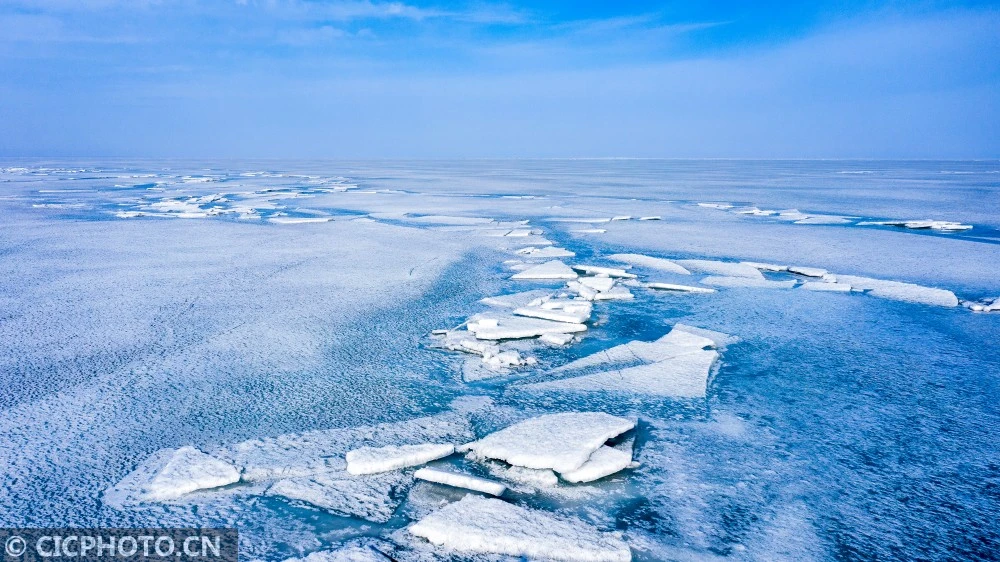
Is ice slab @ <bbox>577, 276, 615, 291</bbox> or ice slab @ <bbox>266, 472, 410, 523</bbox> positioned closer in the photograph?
ice slab @ <bbox>266, 472, 410, 523</bbox>

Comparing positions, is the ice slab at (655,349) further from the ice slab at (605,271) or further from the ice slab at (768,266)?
the ice slab at (768,266)

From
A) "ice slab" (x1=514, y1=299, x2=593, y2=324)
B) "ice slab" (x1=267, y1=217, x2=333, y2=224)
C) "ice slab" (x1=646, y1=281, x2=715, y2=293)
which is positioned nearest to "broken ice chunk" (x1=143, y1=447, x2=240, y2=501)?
"ice slab" (x1=514, y1=299, x2=593, y2=324)

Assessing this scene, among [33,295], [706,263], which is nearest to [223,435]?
[33,295]

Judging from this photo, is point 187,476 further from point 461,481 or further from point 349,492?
point 461,481

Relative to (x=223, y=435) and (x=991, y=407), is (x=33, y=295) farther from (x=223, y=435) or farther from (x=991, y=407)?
(x=991, y=407)

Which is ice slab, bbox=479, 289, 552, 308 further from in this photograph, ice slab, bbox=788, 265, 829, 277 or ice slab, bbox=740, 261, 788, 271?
ice slab, bbox=788, 265, 829, 277

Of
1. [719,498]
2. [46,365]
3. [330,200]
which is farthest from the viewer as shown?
[330,200]
